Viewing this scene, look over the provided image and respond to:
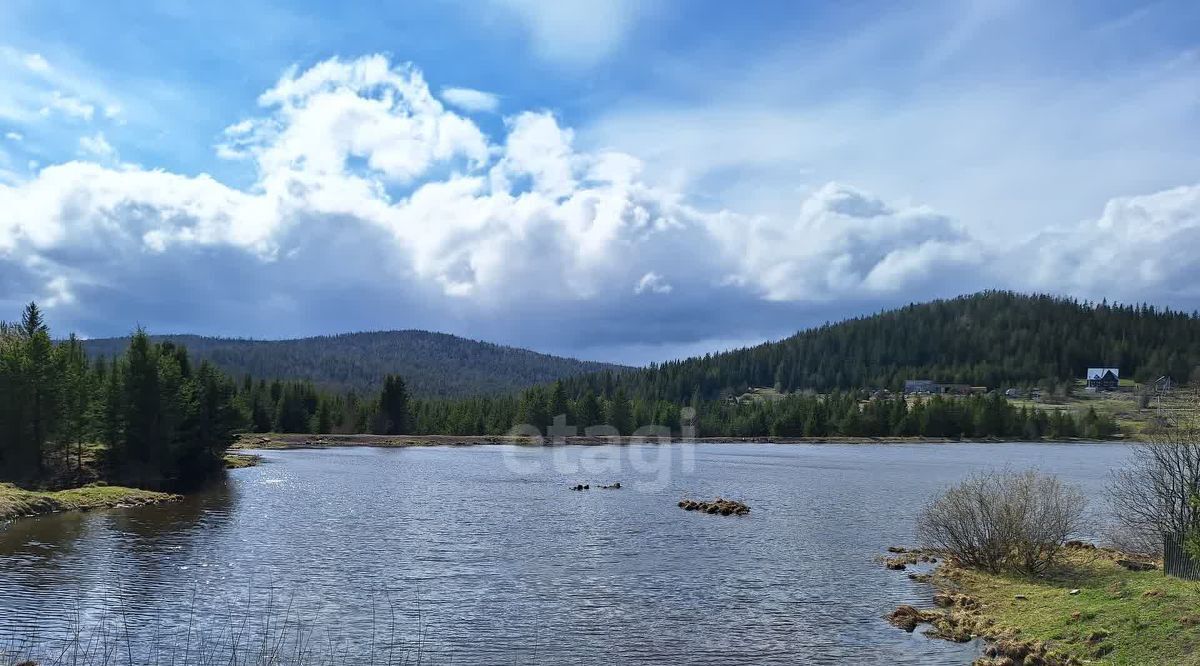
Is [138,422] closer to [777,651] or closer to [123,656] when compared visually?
[123,656]

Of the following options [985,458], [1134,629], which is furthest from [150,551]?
[985,458]

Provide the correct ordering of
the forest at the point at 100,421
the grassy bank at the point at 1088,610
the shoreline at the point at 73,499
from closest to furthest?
the grassy bank at the point at 1088,610
the shoreline at the point at 73,499
the forest at the point at 100,421

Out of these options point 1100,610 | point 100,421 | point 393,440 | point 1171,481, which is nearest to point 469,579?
point 1100,610

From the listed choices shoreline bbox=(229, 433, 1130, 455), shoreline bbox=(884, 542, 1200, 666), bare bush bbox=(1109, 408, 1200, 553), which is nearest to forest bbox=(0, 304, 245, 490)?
shoreline bbox=(884, 542, 1200, 666)

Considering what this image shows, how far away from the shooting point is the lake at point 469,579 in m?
27.9

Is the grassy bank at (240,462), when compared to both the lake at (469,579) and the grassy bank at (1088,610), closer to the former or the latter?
the lake at (469,579)

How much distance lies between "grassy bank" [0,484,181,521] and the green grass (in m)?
55.3

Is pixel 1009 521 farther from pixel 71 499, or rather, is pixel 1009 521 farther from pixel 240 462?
pixel 240 462

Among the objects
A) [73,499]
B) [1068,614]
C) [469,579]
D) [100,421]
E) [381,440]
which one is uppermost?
[100,421]

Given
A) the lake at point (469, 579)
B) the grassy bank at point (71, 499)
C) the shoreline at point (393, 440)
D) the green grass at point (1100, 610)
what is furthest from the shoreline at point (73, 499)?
the shoreline at point (393, 440)

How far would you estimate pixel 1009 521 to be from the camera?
38.2 meters

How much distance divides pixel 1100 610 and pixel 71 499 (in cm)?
6331

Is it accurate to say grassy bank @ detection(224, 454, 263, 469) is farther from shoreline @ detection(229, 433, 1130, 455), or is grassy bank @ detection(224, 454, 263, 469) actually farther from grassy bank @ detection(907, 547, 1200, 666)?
grassy bank @ detection(907, 547, 1200, 666)

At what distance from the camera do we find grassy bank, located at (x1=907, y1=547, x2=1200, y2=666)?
2302 cm
